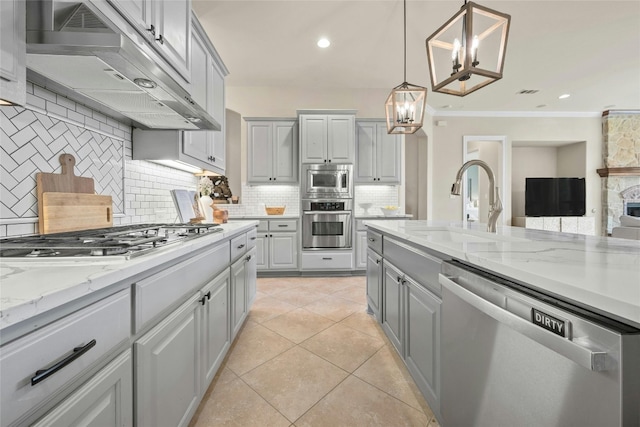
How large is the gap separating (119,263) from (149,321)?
0.26 metres

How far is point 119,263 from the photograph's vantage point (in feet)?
2.48

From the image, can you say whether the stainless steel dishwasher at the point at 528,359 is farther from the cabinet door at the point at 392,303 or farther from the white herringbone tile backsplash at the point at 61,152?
the white herringbone tile backsplash at the point at 61,152

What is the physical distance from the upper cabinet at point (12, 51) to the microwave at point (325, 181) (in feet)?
10.6

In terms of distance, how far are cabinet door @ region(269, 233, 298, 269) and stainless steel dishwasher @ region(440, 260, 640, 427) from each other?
9.88 feet

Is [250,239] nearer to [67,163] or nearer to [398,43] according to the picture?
[67,163]

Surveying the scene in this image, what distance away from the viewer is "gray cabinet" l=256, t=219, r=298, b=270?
12.9 ft

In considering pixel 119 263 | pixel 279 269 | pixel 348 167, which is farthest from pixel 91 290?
pixel 348 167

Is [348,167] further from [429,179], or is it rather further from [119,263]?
[119,263]

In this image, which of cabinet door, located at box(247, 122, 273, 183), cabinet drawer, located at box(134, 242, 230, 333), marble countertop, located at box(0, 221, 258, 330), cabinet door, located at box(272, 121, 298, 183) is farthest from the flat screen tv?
marble countertop, located at box(0, 221, 258, 330)

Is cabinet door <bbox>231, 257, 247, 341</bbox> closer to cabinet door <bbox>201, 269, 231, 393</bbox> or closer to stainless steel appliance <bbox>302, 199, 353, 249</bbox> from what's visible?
cabinet door <bbox>201, 269, 231, 393</bbox>

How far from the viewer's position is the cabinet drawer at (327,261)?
12.9ft

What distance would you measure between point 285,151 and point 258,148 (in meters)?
0.43

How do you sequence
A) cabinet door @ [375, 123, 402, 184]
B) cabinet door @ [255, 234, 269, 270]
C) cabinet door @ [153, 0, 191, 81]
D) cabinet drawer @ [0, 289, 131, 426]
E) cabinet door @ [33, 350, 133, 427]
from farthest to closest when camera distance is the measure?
cabinet door @ [375, 123, 402, 184], cabinet door @ [255, 234, 269, 270], cabinet door @ [153, 0, 191, 81], cabinet door @ [33, 350, 133, 427], cabinet drawer @ [0, 289, 131, 426]

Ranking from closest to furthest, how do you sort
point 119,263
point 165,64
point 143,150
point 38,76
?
point 119,263, point 38,76, point 165,64, point 143,150
